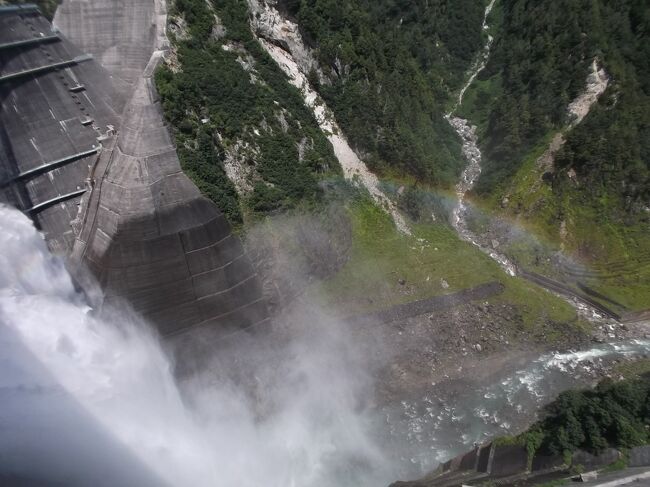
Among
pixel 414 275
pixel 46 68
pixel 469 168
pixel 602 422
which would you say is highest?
pixel 46 68

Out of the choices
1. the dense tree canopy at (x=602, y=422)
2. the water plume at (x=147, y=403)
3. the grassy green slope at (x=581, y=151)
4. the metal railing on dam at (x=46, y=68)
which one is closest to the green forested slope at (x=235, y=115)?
the metal railing on dam at (x=46, y=68)

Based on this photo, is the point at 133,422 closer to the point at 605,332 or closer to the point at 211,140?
the point at 211,140

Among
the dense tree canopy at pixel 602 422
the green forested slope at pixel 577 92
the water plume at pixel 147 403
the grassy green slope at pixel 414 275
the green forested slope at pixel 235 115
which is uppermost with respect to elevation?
the green forested slope at pixel 577 92

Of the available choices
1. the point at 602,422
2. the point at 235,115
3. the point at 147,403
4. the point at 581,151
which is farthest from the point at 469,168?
the point at 147,403

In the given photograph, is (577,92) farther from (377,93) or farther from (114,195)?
(114,195)

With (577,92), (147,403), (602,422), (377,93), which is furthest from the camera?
(577,92)

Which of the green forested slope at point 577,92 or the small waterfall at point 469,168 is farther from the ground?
the green forested slope at point 577,92

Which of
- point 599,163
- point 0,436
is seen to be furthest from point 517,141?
point 0,436

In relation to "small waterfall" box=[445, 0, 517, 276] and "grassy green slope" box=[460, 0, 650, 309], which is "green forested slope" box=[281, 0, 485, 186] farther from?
"grassy green slope" box=[460, 0, 650, 309]

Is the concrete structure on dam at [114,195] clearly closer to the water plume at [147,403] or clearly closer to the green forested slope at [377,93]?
the water plume at [147,403]
